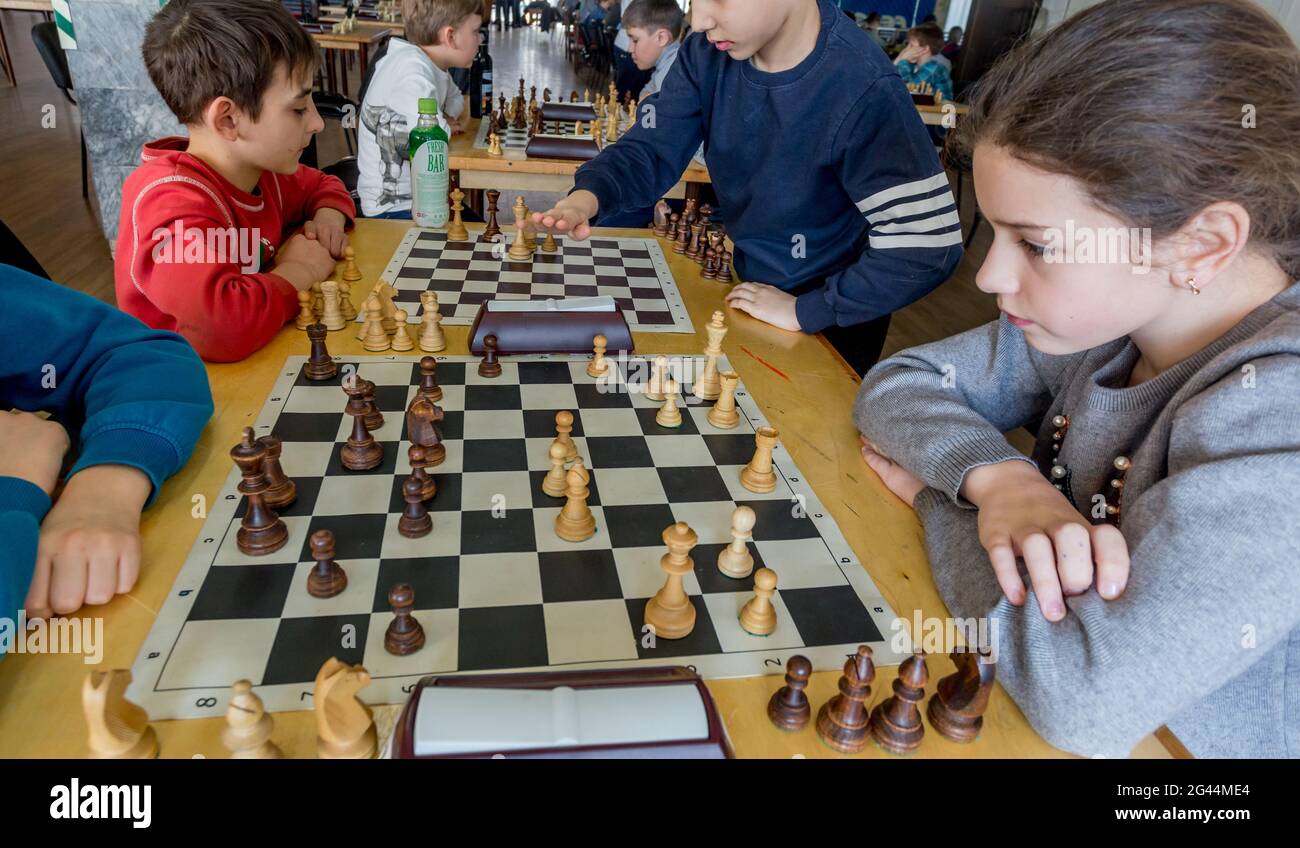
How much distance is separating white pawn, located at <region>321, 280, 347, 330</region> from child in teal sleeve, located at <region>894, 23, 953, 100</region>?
5.62 meters

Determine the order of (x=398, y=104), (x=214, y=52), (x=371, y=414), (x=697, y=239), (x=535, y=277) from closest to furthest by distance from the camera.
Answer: (x=371, y=414) → (x=214, y=52) → (x=535, y=277) → (x=697, y=239) → (x=398, y=104)

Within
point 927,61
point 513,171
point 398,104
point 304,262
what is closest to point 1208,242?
point 304,262

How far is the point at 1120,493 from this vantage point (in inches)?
33.8

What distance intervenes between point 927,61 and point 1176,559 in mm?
6196

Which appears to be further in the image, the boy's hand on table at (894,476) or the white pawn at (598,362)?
the white pawn at (598,362)

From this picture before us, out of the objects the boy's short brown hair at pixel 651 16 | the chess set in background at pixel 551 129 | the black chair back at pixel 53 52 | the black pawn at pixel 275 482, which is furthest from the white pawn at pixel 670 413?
the black chair back at pixel 53 52

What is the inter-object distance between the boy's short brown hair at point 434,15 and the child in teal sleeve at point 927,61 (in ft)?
13.4

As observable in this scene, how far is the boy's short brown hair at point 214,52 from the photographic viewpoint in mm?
1383

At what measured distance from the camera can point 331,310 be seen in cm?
132

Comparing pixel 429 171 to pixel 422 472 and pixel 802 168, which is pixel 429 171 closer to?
pixel 802 168

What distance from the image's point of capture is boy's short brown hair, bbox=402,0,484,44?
9.20 ft

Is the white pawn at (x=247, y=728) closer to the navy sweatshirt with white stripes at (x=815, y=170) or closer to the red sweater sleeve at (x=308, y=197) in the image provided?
the navy sweatshirt with white stripes at (x=815, y=170)

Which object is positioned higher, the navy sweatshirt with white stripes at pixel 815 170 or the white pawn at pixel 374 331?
the navy sweatshirt with white stripes at pixel 815 170

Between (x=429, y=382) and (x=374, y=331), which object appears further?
(x=374, y=331)
